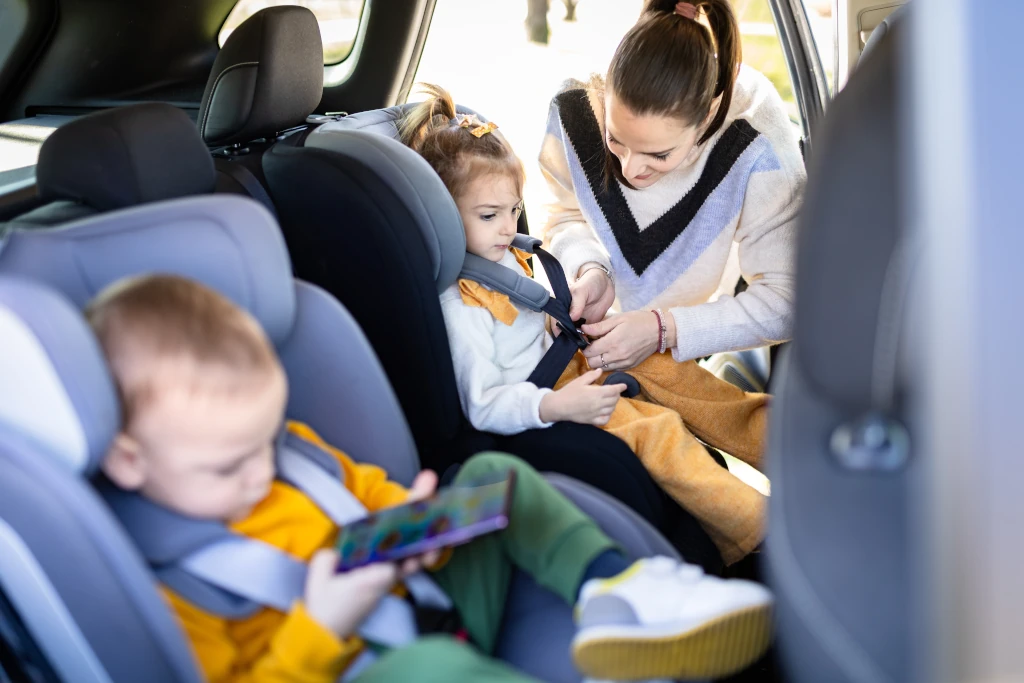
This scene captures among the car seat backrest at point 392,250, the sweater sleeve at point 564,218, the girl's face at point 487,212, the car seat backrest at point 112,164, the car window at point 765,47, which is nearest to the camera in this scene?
the car seat backrest at point 112,164

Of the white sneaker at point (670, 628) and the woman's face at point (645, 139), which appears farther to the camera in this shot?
the woman's face at point (645, 139)

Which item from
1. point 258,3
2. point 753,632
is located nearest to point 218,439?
point 753,632

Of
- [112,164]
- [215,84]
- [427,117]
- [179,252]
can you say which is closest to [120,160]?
[112,164]

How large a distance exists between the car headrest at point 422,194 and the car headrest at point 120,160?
0.34 metres

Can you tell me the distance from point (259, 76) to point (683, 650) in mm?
1495

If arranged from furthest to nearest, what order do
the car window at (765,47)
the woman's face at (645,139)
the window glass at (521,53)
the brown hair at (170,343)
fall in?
1. the window glass at (521,53)
2. the car window at (765,47)
3. the woman's face at (645,139)
4. the brown hair at (170,343)

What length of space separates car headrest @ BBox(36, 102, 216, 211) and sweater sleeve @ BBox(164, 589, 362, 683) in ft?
2.19

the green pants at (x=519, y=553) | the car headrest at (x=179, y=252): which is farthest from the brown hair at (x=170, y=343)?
the green pants at (x=519, y=553)

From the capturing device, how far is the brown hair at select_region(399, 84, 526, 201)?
6.61 ft

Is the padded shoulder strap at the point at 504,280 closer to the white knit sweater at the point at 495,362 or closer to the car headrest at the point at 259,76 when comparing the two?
the white knit sweater at the point at 495,362

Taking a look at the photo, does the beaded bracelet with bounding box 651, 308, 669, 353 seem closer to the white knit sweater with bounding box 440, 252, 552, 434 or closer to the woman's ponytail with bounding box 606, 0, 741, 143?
the white knit sweater with bounding box 440, 252, 552, 434

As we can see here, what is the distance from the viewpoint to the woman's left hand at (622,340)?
2.02 metres

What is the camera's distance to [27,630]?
1.20 meters

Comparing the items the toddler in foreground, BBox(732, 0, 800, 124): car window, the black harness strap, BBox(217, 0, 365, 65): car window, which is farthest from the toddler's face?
BBox(217, 0, 365, 65): car window
